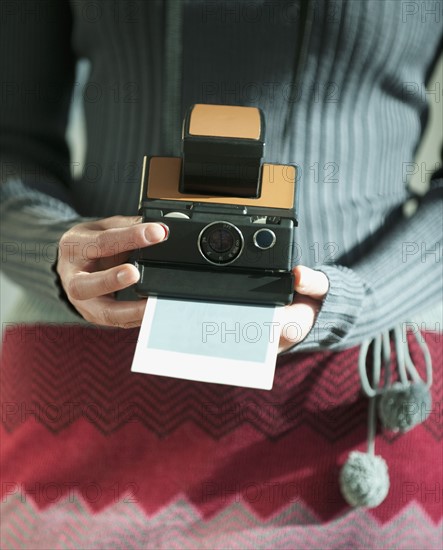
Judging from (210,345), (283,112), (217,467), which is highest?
(283,112)

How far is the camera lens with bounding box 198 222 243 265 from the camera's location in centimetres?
52

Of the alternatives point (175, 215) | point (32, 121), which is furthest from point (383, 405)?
point (32, 121)

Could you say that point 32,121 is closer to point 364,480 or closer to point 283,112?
point 283,112

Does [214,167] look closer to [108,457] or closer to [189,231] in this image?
[189,231]

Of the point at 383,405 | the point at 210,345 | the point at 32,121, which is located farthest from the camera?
the point at 32,121

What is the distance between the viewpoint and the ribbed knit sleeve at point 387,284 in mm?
570

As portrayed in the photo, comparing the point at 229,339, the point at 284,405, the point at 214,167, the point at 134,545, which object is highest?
the point at 214,167

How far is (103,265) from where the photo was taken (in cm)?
58

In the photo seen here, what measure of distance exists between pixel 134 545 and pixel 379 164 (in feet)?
1.39

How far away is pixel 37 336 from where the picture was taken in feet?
2.16

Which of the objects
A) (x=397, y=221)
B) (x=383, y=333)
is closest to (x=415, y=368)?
(x=383, y=333)

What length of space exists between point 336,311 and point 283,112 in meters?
0.21

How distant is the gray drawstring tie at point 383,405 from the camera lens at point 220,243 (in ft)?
0.57

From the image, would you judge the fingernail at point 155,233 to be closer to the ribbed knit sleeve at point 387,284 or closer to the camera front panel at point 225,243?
the camera front panel at point 225,243
